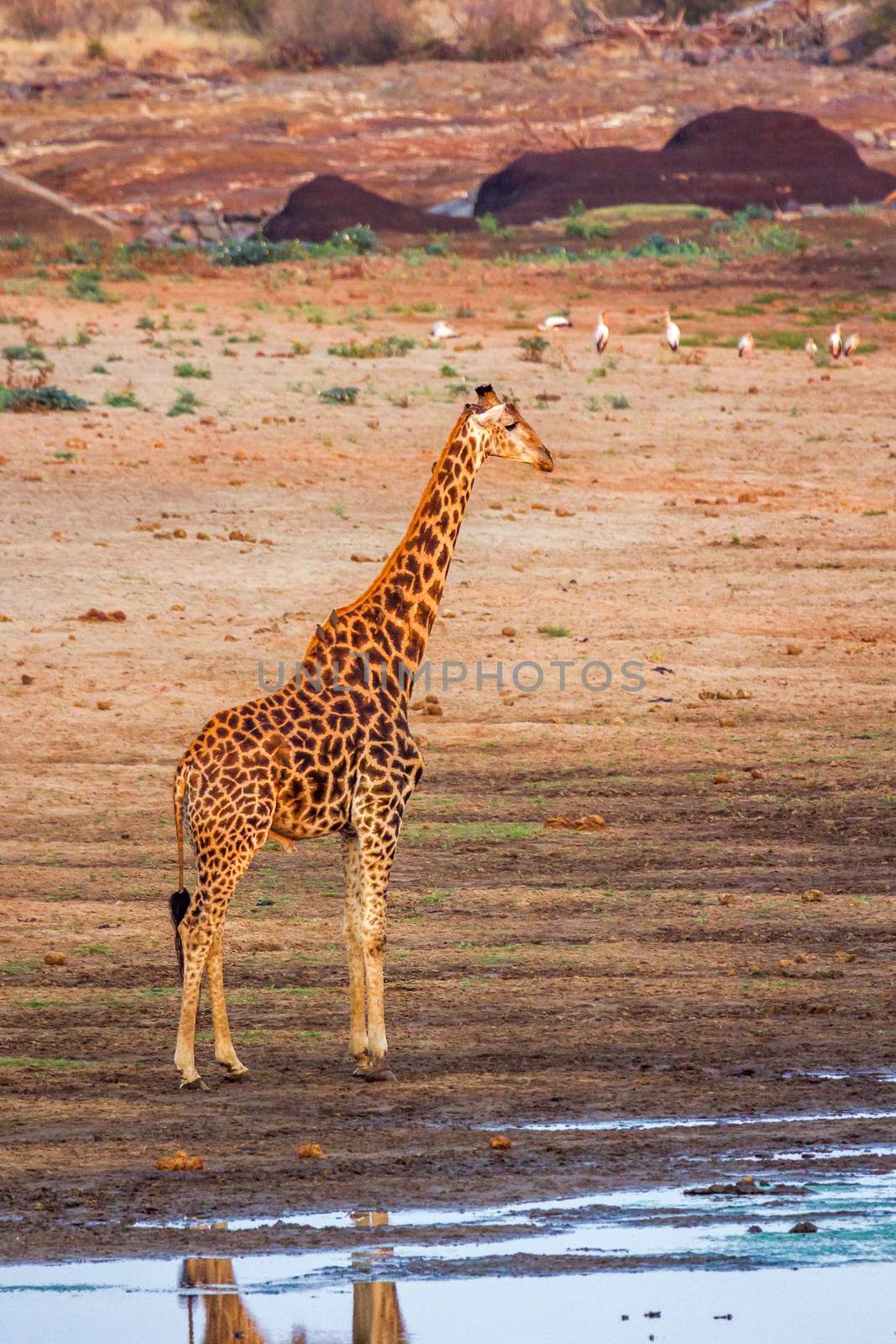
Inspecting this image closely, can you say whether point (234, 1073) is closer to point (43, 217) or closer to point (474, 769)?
point (474, 769)

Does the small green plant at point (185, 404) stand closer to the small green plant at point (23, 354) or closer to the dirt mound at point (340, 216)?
the small green plant at point (23, 354)

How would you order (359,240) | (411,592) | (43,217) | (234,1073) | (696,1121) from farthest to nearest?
(43,217) → (359,240) → (411,592) → (234,1073) → (696,1121)

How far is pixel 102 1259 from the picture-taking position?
639cm

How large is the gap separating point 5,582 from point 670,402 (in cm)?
1017

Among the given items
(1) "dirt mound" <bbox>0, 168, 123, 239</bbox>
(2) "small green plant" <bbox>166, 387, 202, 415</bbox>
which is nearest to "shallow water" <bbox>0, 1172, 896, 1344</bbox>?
(2) "small green plant" <bbox>166, 387, 202, 415</bbox>

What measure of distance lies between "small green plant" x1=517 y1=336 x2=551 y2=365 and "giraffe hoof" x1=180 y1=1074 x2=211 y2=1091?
743 inches

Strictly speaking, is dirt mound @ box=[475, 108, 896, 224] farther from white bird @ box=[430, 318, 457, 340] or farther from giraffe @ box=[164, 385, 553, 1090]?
giraffe @ box=[164, 385, 553, 1090]

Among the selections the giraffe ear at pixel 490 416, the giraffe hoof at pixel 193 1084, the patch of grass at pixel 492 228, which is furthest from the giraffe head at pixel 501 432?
the patch of grass at pixel 492 228

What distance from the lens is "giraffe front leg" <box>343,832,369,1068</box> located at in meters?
8.02

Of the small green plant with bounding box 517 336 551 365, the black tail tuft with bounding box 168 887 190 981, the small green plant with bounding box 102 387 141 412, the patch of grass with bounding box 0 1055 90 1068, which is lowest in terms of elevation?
the small green plant with bounding box 517 336 551 365

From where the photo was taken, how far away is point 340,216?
4447cm

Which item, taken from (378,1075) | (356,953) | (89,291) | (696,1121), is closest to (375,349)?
(89,291)

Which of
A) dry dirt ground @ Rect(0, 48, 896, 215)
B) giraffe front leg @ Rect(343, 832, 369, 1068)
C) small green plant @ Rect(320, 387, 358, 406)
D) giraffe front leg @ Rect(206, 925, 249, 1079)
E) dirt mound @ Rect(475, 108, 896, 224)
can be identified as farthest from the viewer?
dry dirt ground @ Rect(0, 48, 896, 215)

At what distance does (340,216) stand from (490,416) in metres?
36.6
